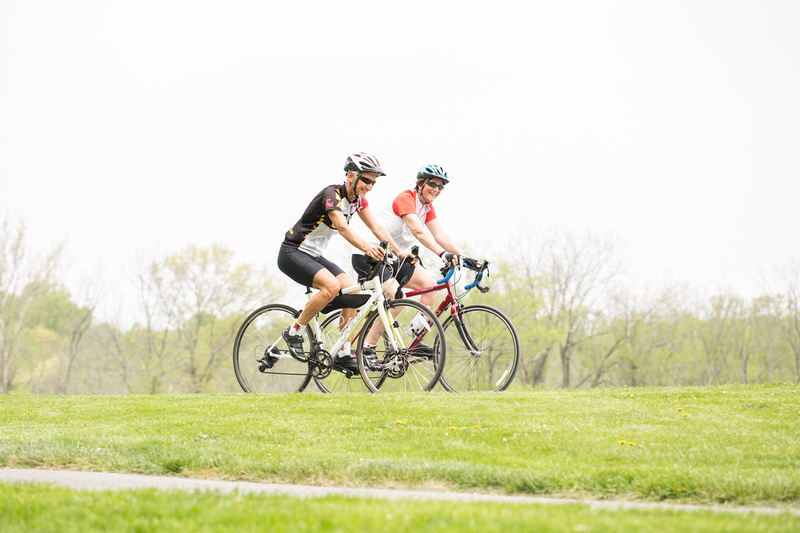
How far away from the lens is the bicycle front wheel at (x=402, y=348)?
8156 millimetres

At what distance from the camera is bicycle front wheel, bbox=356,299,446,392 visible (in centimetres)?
816

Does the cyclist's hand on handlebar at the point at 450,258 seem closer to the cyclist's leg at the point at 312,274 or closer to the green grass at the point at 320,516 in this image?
the cyclist's leg at the point at 312,274

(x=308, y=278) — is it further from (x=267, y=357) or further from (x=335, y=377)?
(x=335, y=377)

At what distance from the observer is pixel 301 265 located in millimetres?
8297

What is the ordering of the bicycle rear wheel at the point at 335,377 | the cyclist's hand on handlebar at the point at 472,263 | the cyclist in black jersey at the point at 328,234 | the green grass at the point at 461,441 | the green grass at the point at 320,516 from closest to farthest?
the green grass at the point at 320,516
the green grass at the point at 461,441
the cyclist in black jersey at the point at 328,234
the cyclist's hand on handlebar at the point at 472,263
the bicycle rear wheel at the point at 335,377

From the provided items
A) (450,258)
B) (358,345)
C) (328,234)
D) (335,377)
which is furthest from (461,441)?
(335,377)

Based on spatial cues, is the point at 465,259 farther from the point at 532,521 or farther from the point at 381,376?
the point at 532,521

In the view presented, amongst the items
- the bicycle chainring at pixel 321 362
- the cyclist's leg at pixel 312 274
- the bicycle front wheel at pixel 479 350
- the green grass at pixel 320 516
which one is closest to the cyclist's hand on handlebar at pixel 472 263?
the bicycle front wheel at pixel 479 350

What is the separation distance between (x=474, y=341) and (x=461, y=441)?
2.74m

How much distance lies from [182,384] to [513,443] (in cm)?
3844

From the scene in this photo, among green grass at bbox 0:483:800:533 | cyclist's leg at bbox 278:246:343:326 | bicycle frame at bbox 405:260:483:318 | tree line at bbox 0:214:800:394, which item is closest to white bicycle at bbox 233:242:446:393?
cyclist's leg at bbox 278:246:343:326

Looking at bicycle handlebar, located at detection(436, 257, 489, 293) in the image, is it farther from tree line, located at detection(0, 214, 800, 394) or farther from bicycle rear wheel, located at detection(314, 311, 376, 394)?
tree line, located at detection(0, 214, 800, 394)

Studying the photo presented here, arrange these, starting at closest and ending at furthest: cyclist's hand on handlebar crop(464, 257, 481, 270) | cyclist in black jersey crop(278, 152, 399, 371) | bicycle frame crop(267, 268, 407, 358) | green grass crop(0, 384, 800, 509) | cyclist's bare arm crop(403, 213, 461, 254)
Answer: green grass crop(0, 384, 800, 509) < cyclist in black jersey crop(278, 152, 399, 371) < bicycle frame crop(267, 268, 407, 358) < cyclist's hand on handlebar crop(464, 257, 481, 270) < cyclist's bare arm crop(403, 213, 461, 254)

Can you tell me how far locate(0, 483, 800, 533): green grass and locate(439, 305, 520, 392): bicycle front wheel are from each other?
15.0 ft
